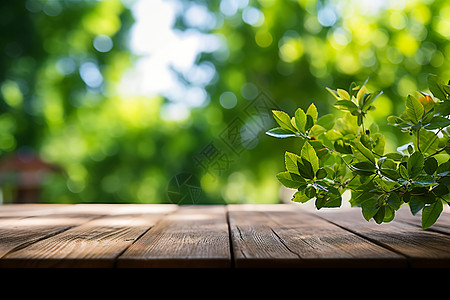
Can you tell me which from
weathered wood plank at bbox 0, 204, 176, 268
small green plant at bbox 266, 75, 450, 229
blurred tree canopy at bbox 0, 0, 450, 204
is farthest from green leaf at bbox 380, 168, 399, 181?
blurred tree canopy at bbox 0, 0, 450, 204

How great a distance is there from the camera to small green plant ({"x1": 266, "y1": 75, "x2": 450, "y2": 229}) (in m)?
0.77

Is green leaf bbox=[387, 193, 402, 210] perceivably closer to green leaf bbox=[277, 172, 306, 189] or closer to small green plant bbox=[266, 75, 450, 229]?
small green plant bbox=[266, 75, 450, 229]

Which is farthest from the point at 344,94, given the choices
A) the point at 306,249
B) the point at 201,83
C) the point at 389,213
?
the point at 201,83

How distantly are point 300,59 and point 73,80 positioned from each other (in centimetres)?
327

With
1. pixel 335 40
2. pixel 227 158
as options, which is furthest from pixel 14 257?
pixel 335 40

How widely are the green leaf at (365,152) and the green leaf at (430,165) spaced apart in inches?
3.5

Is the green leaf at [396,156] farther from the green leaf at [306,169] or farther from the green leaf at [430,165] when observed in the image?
the green leaf at [306,169]

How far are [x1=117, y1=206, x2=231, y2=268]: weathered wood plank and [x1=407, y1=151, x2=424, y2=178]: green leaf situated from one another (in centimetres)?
34

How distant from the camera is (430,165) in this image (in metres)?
0.77

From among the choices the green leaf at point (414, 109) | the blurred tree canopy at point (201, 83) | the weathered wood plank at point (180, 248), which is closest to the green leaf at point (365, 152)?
the green leaf at point (414, 109)

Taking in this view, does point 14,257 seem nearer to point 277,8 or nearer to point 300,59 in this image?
point 300,59

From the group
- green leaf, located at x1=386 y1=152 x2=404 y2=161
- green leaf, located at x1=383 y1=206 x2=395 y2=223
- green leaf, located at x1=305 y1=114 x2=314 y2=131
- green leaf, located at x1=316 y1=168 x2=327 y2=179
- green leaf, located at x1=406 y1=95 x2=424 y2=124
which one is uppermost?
green leaf, located at x1=406 y1=95 x2=424 y2=124

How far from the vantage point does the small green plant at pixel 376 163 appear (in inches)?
30.5

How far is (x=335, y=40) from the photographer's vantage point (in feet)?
18.2
